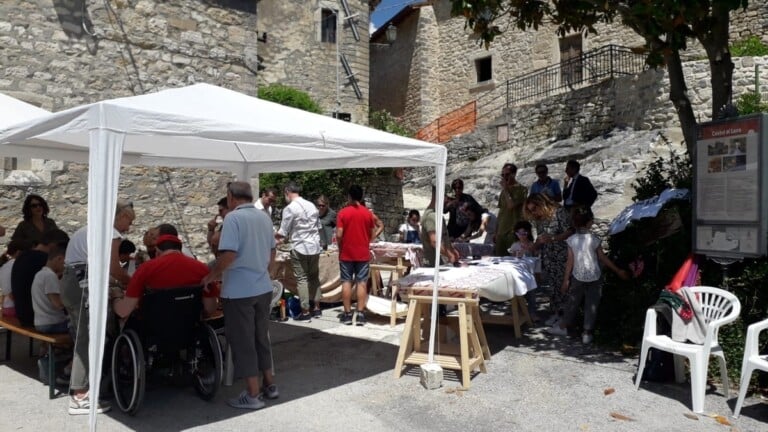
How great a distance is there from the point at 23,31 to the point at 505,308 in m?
7.14

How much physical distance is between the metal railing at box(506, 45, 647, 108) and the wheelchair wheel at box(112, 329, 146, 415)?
14.7m

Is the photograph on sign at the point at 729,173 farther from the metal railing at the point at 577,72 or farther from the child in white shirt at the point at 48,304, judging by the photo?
the metal railing at the point at 577,72

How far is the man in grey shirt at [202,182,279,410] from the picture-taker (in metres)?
3.86

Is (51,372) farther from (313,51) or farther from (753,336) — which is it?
(313,51)

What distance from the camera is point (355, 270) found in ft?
21.7

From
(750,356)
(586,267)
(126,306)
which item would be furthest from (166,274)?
(750,356)

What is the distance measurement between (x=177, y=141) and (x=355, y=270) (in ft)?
7.58

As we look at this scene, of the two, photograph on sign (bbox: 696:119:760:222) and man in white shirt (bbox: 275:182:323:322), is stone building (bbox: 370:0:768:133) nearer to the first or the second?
man in white shirt (bbox: 275:182:323:322)

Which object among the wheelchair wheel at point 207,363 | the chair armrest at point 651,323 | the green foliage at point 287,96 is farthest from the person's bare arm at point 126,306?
the green foliage at point 287,96

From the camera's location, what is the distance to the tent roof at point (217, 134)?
3.40 meters

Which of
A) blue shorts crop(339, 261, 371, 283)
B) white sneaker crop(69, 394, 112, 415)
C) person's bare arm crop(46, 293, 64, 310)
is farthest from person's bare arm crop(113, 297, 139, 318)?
blue shorts crop(339, 261, 371, 283)

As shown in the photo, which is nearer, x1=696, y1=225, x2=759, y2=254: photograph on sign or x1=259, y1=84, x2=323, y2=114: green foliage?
x1=696, y1=225, x2=759, y2=254: photograph on sign

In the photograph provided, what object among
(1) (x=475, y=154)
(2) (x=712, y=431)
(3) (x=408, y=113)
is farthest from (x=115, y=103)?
(3) (x=408, y=113)

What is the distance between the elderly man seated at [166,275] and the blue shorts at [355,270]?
2.41 meters
